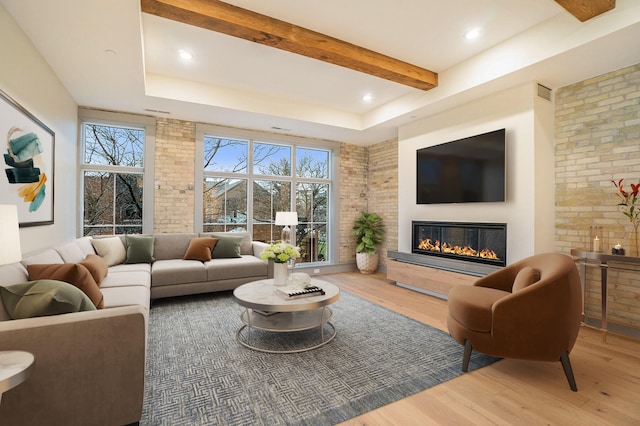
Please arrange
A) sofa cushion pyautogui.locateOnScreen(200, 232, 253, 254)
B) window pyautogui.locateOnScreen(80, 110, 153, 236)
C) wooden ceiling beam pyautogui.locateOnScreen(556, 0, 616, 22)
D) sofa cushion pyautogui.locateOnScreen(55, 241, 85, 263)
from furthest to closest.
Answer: sofa cushion pyautogui.locateOnScreen(200, 232, 253, 254) → window pyautogui.locateOnScreen(80, 110, 153, 236) → sofa cushion pyautogui.locateOnScreen(55, 241, 85, 263) → wooden ceiling beam pyautogui.locateOnScreen(556, 0, 616, 22)

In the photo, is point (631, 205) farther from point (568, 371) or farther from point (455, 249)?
point (568, 371)

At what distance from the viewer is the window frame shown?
4492 millimetres

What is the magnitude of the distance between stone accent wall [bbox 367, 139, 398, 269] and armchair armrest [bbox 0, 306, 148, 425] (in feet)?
16.9

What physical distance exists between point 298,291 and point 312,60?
108 inches

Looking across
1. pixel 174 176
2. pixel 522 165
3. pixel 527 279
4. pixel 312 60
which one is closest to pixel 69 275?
pixel 174 176

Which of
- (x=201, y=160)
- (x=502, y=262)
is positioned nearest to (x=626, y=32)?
(x=502, y=262)

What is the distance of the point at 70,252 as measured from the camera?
3.02 metres

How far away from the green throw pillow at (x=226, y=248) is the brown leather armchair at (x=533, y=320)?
339 cm

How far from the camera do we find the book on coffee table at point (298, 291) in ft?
9.07

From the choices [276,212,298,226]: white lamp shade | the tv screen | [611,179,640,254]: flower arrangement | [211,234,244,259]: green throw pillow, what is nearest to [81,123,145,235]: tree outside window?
[211,234,244,259]: green throw pillow

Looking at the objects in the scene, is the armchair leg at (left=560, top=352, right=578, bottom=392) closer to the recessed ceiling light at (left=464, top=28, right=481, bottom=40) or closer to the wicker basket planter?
the recessed ceiling light at (left=464, top=28, right=481, bottom=40)

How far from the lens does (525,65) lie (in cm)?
318

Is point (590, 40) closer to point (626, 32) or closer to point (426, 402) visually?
point (626, 32)

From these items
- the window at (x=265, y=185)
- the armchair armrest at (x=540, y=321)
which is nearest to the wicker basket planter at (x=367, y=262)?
the window at (x=265, y=185)
